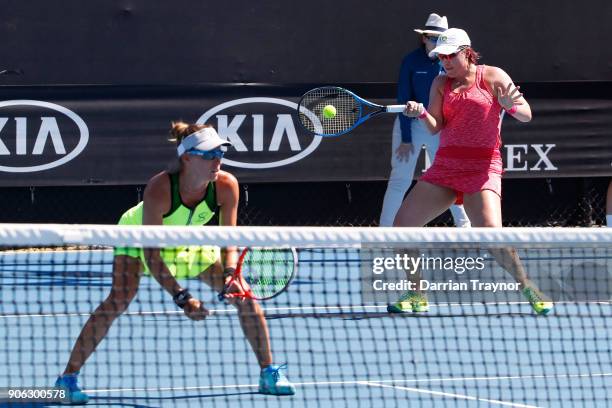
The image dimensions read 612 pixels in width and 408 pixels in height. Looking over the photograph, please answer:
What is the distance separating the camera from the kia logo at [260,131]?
9094mm

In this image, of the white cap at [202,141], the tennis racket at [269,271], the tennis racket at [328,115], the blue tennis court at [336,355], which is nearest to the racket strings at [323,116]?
the tennis racket at [328,115]

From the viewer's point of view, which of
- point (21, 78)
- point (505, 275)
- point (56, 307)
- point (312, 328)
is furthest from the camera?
point (21, 78)

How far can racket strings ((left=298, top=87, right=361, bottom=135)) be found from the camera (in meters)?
6.42

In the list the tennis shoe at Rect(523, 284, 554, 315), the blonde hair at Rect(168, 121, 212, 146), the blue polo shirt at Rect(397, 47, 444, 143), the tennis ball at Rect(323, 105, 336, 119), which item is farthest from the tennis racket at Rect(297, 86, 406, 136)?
the blonde hair at Rect(168, 121, 212, 146)

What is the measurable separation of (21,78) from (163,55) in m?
1.11

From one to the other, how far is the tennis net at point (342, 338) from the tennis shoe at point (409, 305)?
0.08 feet

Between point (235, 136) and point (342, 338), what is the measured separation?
3.76m

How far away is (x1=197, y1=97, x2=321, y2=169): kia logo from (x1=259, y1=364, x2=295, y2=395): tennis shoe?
477 cm

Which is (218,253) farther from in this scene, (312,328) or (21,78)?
(21,78)

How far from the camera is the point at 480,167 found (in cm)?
553

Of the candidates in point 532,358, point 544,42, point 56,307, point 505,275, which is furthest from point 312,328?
point 544,42

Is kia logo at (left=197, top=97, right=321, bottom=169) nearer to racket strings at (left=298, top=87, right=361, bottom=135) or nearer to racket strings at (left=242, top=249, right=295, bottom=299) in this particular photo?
racket strings at (left=298, top=87, right=361, bottom=135)

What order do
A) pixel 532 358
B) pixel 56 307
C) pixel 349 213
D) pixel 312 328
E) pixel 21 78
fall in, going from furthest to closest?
pixel 349 213 < pixel 21 78 < pixel 56 307 < pixel 312 328 < pixel 532 358

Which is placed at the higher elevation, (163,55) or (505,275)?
(163,55)
